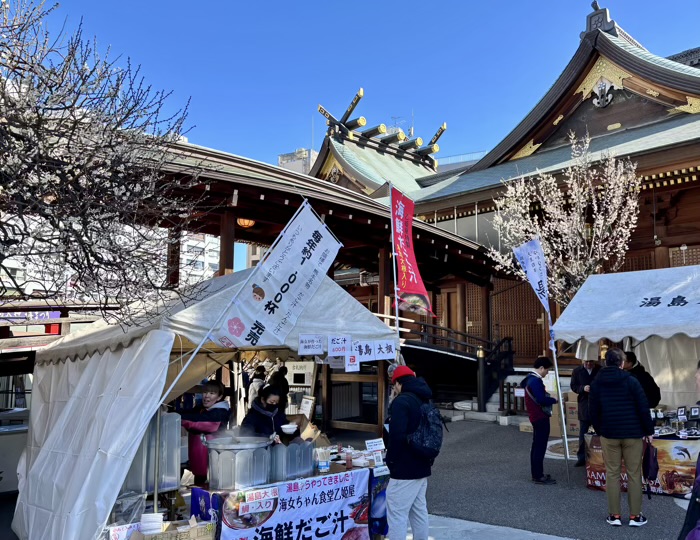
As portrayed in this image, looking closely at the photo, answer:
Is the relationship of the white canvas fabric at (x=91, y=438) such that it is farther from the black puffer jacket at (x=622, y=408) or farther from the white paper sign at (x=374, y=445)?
the black puffer jacket at (x=622, y=408)

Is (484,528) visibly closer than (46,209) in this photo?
No

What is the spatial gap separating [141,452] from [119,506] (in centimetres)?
43

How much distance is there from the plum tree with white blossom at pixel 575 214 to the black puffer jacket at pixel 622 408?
18.9 feet

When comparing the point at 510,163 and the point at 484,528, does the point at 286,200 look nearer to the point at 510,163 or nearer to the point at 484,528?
the point at 484,528

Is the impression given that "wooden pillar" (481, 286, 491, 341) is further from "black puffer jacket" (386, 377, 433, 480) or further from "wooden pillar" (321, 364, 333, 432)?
"black puffer jacket" (386, 377, 433, 480)

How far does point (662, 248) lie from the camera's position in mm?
13375

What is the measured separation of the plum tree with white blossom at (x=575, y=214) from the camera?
11.9 metres

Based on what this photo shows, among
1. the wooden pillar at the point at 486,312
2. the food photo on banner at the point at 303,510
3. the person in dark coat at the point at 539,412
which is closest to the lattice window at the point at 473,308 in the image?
the wooden pillar at the point at 486,312

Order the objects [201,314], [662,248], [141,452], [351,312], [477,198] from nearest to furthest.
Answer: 1. [141,452]
2. [201,314]
3. [351,312]
4. [662,248]
5. [477,198]

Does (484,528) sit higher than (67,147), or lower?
lower

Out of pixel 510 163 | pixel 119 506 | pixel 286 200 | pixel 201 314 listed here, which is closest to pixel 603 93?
pixel 510 163

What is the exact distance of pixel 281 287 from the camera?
5.55m

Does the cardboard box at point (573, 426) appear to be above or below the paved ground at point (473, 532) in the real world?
above

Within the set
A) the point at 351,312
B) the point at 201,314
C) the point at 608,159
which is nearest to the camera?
the point at 201,314
